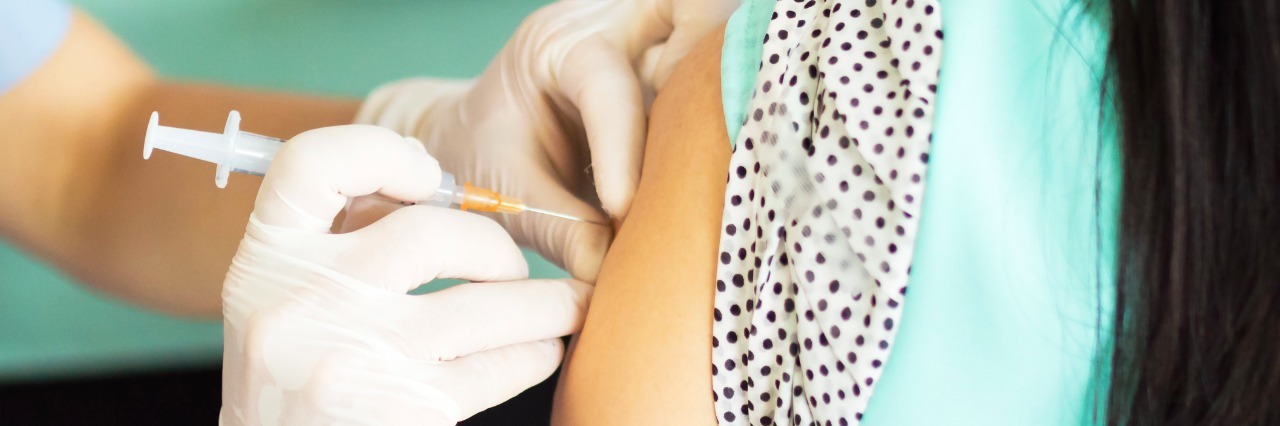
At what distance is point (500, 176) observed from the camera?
0.89 meters

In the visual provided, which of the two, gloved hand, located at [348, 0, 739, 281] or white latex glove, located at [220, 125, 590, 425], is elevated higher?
gloved hand, located at [348, 0, 739, 281]

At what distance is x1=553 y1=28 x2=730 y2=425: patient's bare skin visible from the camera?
60 cm

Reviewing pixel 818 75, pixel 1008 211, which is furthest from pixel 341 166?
pixel 1008 211

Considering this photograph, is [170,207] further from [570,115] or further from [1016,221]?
[1016,221]

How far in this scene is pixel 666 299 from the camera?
0.61 m

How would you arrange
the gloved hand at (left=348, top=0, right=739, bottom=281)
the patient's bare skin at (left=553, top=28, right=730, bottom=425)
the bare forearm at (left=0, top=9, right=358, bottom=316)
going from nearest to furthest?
the patient's bare skin at (left=553, top=28, right=730, bottom=425), the gloved hand at (left=348, top=0, right=739, bottom=281), the bare forearm at (left=0, top=9, right=358, bottom=316)

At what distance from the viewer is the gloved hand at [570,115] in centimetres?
78

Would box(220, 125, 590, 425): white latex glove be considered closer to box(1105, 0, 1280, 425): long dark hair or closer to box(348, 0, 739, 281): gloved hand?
box(348, 0, 739, 281): gloved hand

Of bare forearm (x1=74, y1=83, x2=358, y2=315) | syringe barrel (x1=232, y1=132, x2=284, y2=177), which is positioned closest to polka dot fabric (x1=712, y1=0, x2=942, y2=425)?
syringe barrel (x1=232, y1=132, x2=284, y2=177)

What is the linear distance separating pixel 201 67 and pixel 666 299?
838mm

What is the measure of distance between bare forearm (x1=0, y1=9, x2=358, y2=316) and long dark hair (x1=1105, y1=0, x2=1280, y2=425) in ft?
3.16

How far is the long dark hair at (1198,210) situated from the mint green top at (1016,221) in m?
0.02

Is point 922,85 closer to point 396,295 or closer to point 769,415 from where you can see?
point 769,415

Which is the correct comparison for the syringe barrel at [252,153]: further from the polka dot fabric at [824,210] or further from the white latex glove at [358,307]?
the polka dot fabric at [824,210]
